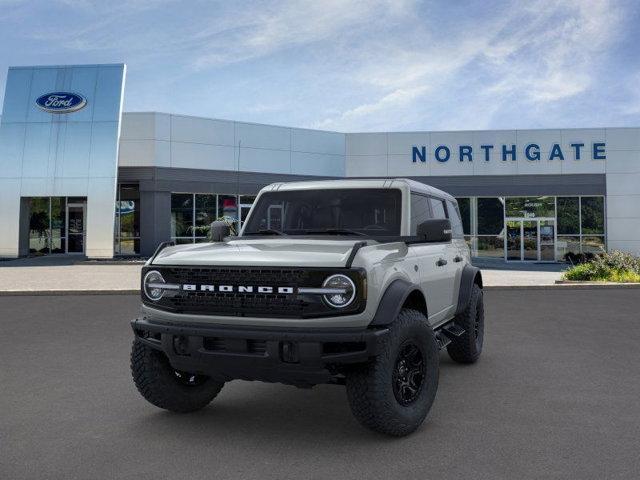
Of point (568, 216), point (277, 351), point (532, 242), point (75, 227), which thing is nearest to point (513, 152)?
point (568, 216)

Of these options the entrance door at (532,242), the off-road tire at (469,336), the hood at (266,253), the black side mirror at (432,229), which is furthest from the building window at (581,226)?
the hood at (266,253)

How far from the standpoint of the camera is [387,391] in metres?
4.01

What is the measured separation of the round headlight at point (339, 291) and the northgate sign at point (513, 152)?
90.2 ft

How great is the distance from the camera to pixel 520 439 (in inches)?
167

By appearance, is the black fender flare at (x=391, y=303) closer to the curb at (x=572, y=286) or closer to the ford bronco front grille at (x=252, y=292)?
the ford bronco front grille at (x=252, y=292)

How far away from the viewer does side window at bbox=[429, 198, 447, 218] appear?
6.11m

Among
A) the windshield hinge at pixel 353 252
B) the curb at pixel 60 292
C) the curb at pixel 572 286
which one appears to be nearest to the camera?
the windshield hinge at pixel 353 252

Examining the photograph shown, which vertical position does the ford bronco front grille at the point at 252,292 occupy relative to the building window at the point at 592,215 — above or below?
below

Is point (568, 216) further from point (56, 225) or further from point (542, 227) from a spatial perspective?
point (56, 225)

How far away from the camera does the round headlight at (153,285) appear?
4.45 metres

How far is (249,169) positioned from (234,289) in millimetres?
25974

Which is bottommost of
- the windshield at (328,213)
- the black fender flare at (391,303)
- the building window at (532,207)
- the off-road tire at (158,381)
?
the off-road tire at (158,381)

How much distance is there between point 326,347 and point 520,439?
1613 mm

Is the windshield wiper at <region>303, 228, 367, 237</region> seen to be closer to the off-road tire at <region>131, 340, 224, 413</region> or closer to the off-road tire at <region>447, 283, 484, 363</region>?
the off-road tire at <region>131, 340, 224, 413</region>
